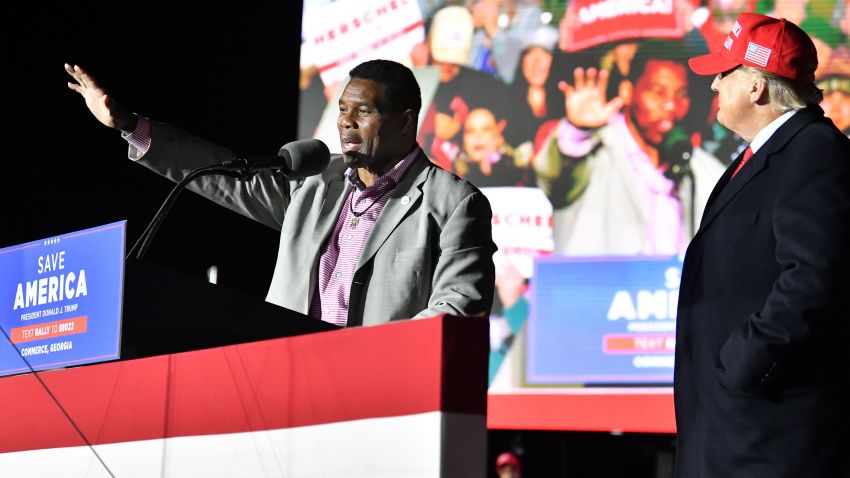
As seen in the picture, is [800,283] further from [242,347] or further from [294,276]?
[294,276]

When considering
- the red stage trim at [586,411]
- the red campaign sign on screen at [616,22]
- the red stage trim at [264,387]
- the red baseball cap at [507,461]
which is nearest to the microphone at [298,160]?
the red stage trim at [264,387]

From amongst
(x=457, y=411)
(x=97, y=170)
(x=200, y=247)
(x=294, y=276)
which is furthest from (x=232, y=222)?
(x=457, y=411)

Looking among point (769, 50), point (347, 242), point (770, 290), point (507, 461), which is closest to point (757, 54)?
point (769, 50)

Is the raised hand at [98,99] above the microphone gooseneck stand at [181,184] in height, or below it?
above

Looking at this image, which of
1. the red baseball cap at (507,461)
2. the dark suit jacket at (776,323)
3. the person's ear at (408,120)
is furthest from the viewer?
the red baseball cap at (507,461)

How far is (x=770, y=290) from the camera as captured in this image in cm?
159

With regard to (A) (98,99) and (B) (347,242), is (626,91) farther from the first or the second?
(A) (98,99)

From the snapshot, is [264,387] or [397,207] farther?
[397,207]

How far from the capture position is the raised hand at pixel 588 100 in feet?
14.7

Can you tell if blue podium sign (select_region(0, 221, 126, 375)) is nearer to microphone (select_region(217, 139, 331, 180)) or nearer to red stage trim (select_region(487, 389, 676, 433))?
microphone (select_region(217, 139, 331, 180))

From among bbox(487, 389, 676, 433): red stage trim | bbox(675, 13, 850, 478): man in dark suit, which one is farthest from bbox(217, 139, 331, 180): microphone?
bbox(487, 389, 676, 433): red stage trim

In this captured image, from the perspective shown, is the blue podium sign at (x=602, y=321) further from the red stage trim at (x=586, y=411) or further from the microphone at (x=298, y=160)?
the microphone at (x=298, y=160)

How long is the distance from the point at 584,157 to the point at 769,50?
2.76 metres

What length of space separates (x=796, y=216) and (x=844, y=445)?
0.31 meters
